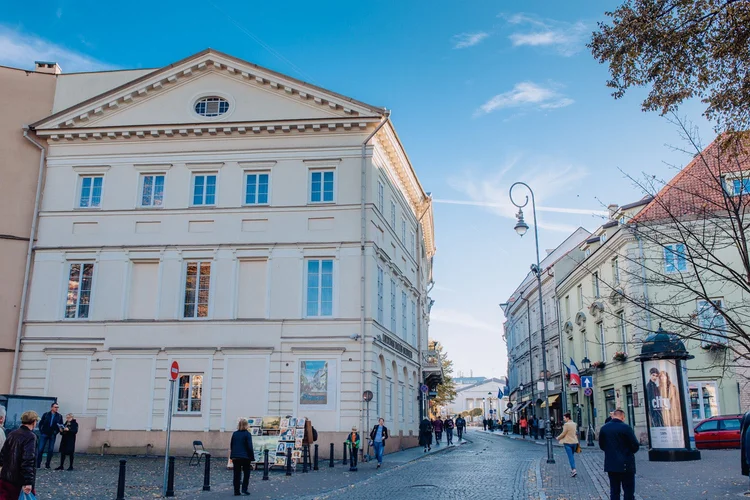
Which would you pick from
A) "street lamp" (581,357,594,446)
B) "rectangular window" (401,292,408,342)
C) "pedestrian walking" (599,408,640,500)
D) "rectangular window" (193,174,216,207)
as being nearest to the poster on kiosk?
"pedestrian walking" (599,408,640,500)

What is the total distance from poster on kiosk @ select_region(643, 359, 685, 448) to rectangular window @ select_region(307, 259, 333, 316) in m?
11.3

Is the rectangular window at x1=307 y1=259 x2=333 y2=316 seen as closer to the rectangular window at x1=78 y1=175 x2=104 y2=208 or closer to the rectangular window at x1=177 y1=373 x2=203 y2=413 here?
the rectangular window at x1=177 y1=373 x2=203 y2=413

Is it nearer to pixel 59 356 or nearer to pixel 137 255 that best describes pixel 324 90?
pixel 137 255

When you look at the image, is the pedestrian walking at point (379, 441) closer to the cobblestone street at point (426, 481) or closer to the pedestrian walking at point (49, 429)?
the cobblestone street at point (426, 481)

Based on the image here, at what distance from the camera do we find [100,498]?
13945 millimetres

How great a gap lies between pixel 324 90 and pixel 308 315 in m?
8.71

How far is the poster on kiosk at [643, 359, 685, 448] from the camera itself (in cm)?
2059

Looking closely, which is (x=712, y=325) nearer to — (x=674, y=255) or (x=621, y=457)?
(x=621, y=457)

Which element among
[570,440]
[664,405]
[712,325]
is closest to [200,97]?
[570,440]

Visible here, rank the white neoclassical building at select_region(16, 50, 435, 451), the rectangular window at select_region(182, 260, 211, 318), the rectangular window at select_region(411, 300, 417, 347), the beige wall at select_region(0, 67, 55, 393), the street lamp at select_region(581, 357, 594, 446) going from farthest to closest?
the rectangular window at select_region(411, 300, 417, 347) → the street lamp at select_region(581, 357, 594, 446) → the beige wall at select_region(0, 67, 55, 393) → the rectangular window at select_region(182, 260, 211, 318) → the white neoclassical building at select_region(16, 50, 435, 451)

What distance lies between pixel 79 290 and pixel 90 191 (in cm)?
409

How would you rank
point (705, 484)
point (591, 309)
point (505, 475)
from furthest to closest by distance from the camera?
point (591, 309)
point (505, 475)
point (705, 484)

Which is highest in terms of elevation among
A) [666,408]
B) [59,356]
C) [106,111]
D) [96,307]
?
[106,111]

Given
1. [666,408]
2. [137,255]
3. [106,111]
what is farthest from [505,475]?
[106,111]
